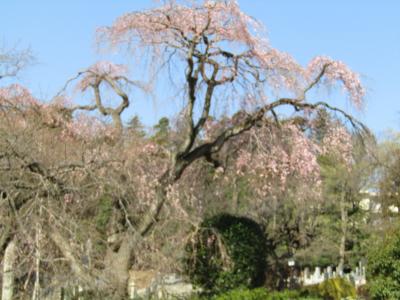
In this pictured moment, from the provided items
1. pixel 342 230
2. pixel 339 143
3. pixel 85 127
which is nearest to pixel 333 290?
pixel 339 143

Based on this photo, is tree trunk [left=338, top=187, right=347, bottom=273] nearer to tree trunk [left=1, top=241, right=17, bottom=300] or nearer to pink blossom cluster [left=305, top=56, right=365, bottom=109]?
pink blossom cluster [left=305, top=56, right=365, bottom=109]

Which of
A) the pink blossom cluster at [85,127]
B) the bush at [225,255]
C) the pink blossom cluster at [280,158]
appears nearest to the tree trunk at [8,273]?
the bush at [225,255]

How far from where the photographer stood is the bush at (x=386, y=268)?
35.5 feet

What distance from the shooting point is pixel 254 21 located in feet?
35.5

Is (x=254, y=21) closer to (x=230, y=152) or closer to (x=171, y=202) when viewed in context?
(x=230, y=152)

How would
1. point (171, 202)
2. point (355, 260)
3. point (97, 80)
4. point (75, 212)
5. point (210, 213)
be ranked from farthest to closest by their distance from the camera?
point (355, 260) → point (210, 213) → point (97, 80) → point (171, 202) → point (75, 212)

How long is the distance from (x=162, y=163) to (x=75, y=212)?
7.25 feet

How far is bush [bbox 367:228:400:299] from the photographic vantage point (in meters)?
10.8

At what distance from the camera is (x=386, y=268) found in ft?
36.3

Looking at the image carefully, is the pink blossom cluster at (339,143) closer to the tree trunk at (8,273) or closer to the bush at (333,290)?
the bush at (333,290)

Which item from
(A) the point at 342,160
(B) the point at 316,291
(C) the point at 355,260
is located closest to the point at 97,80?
(A) the point at 342,160

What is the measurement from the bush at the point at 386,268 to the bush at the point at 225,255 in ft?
6.71

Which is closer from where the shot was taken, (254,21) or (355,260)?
(254,21)

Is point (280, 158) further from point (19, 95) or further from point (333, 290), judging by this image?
point (19, 95)
